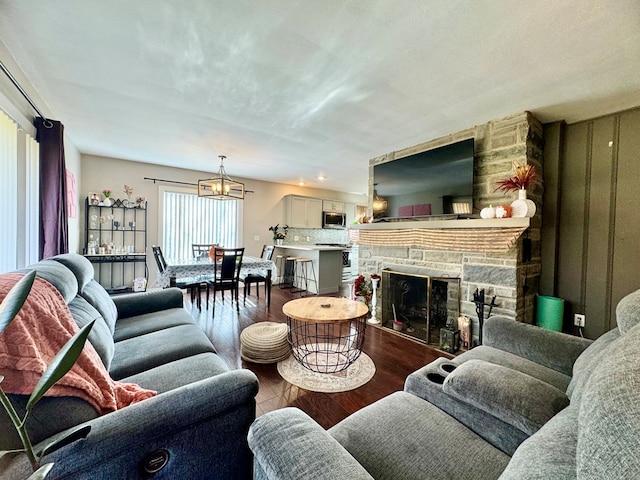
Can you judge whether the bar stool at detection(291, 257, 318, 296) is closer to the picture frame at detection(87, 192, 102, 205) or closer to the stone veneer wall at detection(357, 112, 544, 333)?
the stone veneer wall at detection(357, 112, 544, 333)

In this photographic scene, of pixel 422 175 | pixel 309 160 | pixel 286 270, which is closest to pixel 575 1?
pixel 422 175

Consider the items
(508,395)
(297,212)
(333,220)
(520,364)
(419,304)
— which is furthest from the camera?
(333,220)

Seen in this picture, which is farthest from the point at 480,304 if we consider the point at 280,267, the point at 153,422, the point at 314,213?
the point at 314,213

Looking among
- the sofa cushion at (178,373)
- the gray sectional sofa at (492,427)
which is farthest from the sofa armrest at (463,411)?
the sofa cushion at (178,373)

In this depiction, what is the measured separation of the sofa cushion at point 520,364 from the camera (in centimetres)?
134

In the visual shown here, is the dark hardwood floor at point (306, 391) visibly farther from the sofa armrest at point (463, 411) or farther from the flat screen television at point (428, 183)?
the flat screen television at point (428, 183)

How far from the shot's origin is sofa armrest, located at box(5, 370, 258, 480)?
76 cm

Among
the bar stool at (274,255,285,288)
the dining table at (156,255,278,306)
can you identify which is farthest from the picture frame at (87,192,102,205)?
the bar stool at (274,255,285,288)

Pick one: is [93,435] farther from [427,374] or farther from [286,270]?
[286,270]

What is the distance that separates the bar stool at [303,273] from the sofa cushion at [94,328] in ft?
12.5

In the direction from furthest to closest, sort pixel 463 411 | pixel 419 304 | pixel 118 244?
pixel 118 244, pixel 419 304, pixel 463 411

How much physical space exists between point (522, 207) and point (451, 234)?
0.66m

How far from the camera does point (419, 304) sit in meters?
3.19

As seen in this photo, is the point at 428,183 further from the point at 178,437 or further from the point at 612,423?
the point at 178,437
